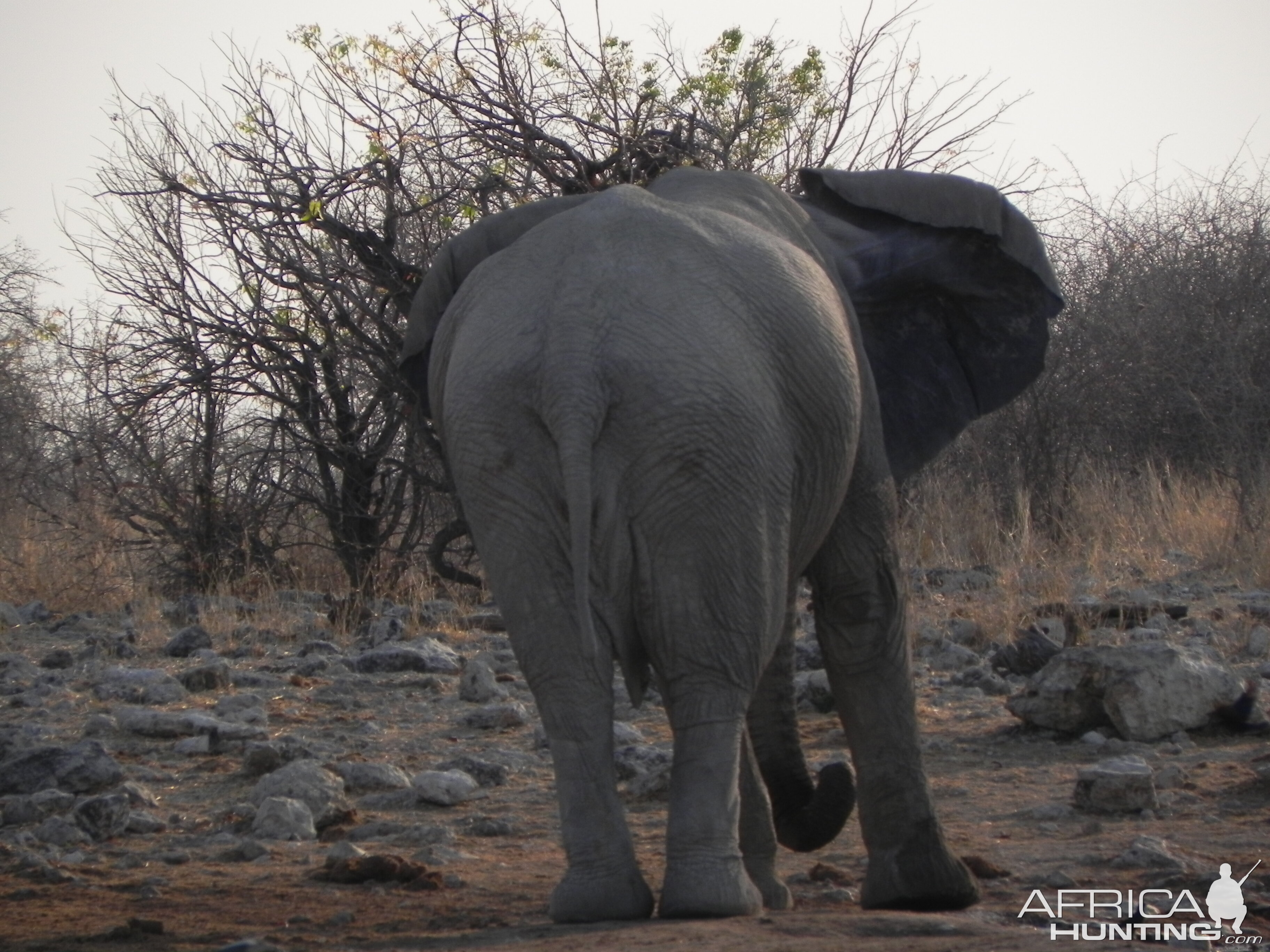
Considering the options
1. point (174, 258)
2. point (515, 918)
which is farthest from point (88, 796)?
point (174, 258)

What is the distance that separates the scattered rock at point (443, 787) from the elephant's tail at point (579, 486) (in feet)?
8.54

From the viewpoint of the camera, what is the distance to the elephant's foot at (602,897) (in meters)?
3.21

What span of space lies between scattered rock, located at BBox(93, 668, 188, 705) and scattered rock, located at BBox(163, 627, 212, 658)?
1.05 m

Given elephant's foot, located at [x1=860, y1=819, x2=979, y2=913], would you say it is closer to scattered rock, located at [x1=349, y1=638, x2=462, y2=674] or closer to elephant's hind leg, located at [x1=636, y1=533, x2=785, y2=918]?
→ elephant's hind leg, located at [x1=636, y1=533, x2=785, y2=918]

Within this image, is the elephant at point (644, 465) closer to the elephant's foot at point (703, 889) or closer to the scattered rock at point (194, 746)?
the elephant's foot at point (703, 889)

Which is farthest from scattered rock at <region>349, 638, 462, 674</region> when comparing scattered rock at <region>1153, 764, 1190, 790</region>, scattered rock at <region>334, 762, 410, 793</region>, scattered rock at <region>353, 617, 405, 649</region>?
scattered rock at <region>1153, 764, 1190, 790</region>

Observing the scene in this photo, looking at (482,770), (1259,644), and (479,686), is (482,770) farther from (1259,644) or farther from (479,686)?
(1259,644)

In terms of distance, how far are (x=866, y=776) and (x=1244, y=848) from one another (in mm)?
1279

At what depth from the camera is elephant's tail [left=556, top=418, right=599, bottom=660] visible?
2.98 m

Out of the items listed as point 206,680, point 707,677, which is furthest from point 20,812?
point 707,677

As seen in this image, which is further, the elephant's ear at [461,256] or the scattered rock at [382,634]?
the scattered rock at [382,634]

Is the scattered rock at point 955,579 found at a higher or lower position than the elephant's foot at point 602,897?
higher

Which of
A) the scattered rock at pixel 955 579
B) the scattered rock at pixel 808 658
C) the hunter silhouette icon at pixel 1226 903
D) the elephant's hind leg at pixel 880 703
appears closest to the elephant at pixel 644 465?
the elephant's hind leg at pixel 880 703

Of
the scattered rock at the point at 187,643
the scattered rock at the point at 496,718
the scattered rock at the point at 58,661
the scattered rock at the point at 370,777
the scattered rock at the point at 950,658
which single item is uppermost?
the scattered rock at the point at 187,643
